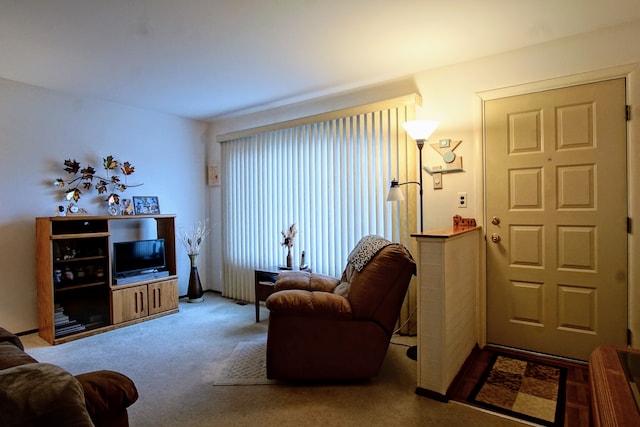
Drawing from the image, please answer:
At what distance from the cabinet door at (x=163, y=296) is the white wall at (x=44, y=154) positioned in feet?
3.49

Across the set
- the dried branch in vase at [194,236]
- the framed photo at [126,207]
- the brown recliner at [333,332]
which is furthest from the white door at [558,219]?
the framed photo at [126,207]

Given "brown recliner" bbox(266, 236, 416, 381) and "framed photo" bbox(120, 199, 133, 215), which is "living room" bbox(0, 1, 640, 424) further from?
"brown recliner" bbox(266, 236, 416, 381)

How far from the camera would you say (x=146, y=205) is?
13.8 feet

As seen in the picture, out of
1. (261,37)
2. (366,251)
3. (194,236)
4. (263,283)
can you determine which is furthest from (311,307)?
(194,236)

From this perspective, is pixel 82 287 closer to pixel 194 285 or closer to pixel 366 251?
pixel 194 285

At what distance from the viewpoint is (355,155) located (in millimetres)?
3490

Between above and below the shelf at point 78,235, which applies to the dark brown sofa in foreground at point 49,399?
below

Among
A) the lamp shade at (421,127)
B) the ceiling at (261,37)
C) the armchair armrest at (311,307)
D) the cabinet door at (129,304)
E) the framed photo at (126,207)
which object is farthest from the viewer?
the framed photo at (126,207)

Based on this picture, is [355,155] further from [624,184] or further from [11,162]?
[11,162]

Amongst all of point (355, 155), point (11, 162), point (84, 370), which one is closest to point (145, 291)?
point (84, 370)

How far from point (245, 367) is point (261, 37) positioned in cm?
253

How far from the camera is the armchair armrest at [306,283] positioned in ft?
9.64

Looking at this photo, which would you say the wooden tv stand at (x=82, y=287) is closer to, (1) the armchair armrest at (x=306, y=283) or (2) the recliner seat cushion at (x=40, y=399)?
(1) the armchair armrest at (x=306, y=283)

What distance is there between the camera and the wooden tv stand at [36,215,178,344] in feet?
10.4
